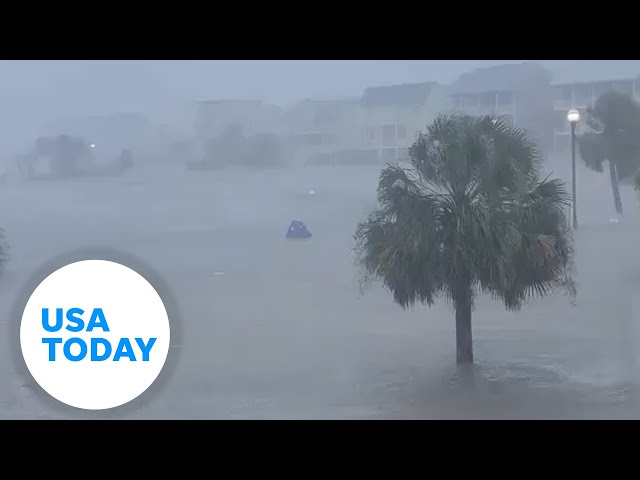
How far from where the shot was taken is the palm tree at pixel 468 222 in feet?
44.8

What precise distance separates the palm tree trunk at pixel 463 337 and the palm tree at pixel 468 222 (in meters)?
0.06

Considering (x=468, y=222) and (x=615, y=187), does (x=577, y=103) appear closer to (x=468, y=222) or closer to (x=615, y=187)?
(x=615, y=187)

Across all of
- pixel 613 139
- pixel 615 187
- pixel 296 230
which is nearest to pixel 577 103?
pixel 613 139

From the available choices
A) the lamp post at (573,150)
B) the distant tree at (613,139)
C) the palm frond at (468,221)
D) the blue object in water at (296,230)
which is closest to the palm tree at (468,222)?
the palm frond at (468,221)

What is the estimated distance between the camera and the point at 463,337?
1501 centimetres

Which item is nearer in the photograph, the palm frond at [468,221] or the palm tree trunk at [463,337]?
the palm frond at [468,221]

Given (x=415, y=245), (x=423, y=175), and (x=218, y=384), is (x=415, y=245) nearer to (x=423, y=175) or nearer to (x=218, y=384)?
(x=423, y=175)

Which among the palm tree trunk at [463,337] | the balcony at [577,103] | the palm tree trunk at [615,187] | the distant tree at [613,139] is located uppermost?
the balcony at [577,103]

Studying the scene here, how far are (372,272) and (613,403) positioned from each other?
375 cm

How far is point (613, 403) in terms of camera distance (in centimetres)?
1415

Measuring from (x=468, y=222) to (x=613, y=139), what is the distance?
647 centimetres

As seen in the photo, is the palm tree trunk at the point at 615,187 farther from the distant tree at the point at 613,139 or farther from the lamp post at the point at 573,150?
the lamp post at the point at 573,150

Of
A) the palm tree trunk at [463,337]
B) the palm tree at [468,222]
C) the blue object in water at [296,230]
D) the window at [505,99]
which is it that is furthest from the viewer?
the blue object in water at [296,230]

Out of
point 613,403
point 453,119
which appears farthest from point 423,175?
point 613,403
